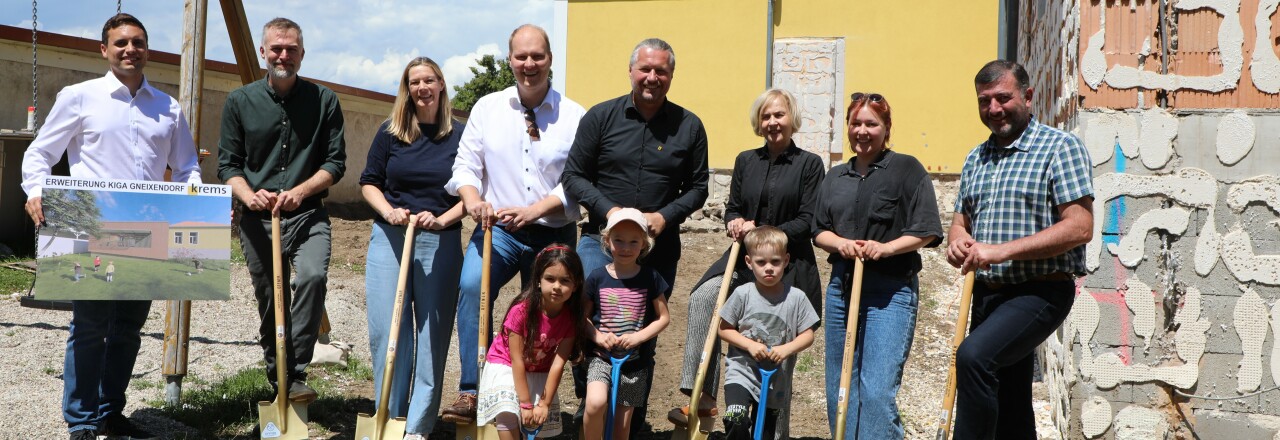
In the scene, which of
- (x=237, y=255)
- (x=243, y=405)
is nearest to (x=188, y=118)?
(x=243, y=405)

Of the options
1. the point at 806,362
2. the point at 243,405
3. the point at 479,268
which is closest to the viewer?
the point at 479,268

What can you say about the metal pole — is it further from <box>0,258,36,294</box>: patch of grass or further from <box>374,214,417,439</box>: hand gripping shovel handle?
<box>374,214,417,439</box>: hand gripping shovel handle

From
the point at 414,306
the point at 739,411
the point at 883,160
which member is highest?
the point at 883,160

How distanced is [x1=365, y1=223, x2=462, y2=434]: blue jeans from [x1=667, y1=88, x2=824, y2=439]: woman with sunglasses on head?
116 centimetres

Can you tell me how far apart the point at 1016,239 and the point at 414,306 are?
2717mm

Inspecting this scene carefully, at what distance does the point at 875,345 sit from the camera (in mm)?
4293

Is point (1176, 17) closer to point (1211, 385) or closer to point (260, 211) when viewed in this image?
point (1211, 385)

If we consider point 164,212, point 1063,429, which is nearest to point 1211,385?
point 1063,429

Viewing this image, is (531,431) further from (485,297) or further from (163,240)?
(163,240)

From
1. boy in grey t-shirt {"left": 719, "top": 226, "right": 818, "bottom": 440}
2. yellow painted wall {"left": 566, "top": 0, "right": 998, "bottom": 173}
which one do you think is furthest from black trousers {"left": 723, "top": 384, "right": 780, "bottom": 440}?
yellow painted wall {"left": 566, "top": 0, "right": 998, "bottom": 173}

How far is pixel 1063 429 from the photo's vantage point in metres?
5.41

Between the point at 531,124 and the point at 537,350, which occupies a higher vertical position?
the point at 531,124

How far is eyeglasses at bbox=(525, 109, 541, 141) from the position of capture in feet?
15.5

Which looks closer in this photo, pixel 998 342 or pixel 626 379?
pixel 998 342
